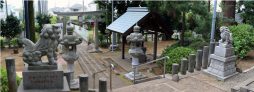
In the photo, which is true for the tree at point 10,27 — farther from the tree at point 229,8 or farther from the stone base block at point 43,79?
the stone base block at point 43,79

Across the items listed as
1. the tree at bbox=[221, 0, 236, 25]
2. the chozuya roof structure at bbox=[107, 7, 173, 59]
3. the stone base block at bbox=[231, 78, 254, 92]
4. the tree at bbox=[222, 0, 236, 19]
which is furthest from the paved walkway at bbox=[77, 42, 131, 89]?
the tree at bbox=[222, 0, 236, 19]

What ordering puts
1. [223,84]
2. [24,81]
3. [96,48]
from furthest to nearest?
[96,48] < [223,84] < [24,81]

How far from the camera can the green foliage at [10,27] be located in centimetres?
2118

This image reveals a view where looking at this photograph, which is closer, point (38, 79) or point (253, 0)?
point (38, 79)

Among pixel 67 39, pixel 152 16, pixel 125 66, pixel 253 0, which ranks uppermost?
pixel 253 0

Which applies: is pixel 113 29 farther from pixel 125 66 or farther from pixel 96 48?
pixel 96 48

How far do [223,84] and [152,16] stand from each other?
6.39 meters

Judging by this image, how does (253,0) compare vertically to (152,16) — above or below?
above

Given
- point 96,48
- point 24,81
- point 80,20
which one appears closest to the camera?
point 24,81

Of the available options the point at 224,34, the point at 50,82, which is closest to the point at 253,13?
the point at 224,34

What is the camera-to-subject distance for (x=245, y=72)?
1066 cm

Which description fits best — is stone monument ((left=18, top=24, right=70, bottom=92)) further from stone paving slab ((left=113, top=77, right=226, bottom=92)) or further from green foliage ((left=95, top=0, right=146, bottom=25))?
green foliage ((left=95, top=0, right=146, bottom=25))

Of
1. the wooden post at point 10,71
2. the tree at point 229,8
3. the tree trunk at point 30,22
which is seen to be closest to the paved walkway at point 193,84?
the wooden post at point 10,71

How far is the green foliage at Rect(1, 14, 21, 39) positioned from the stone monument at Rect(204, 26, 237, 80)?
1656 centimetres
